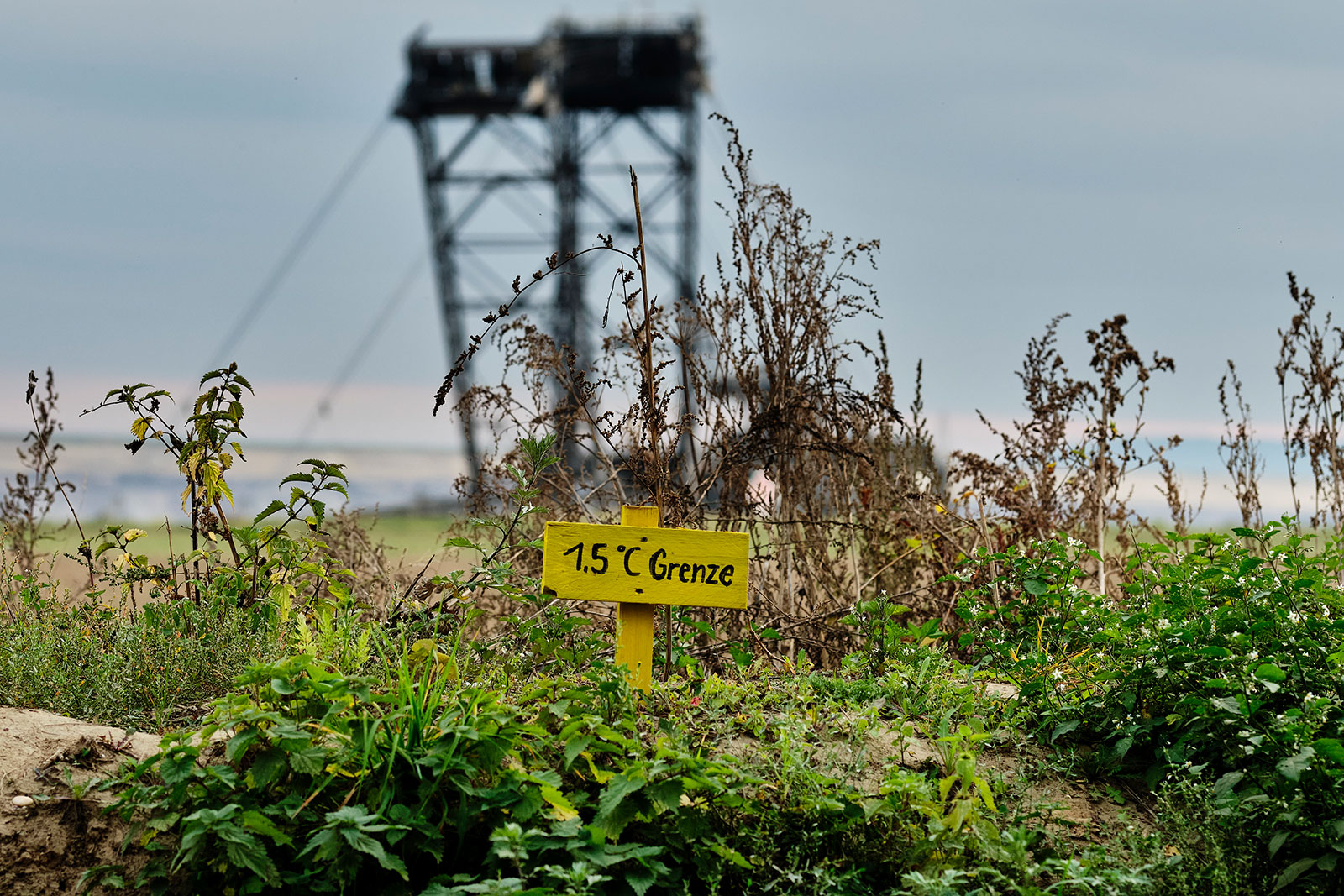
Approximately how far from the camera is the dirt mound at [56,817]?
8.87 ft

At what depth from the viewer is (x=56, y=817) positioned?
2.75 m

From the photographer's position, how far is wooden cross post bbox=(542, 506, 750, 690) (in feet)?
10.3

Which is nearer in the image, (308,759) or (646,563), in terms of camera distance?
(308,759)

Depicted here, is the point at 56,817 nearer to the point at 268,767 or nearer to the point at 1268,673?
the point at 268,767

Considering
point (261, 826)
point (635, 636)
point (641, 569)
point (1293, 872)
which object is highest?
point (641, 569)

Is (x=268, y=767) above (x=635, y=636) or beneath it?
beneath

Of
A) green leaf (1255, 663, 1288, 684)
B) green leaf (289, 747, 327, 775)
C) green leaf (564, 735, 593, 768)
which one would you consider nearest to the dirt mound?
green leaf (289, 747, 327, 775)

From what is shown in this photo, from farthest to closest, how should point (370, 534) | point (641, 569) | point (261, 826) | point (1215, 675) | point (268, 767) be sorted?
point (370, 534) < point (641, 569) < point (1215, 675) < point (268, 767) < point (261, 826)

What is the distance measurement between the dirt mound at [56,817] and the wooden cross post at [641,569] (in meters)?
1.22

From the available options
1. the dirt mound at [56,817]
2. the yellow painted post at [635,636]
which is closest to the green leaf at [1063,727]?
the yellow painted post at [635,636]

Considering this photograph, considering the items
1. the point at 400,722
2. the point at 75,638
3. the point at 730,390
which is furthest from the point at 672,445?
the point at 75,638

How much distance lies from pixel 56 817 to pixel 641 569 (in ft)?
5.37

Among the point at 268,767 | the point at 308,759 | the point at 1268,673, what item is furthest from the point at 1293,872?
the point at 268,767

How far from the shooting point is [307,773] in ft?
8.66
